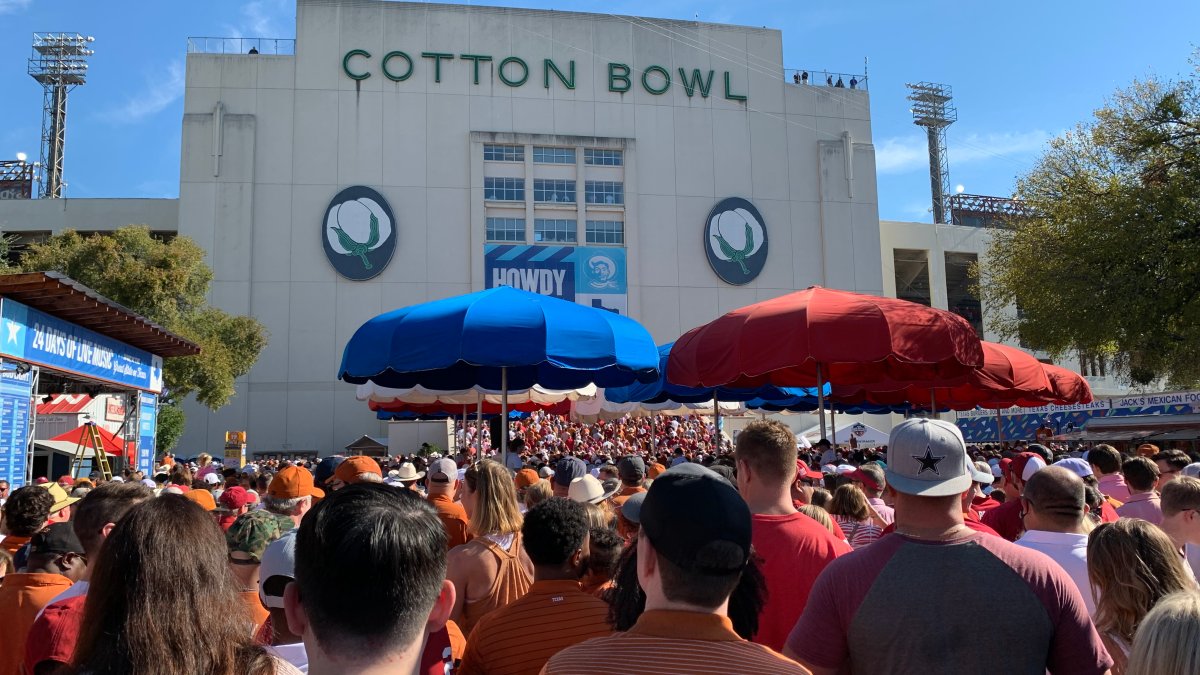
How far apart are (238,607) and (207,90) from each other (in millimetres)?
43773

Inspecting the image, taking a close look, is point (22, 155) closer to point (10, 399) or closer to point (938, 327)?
point (10, 399)

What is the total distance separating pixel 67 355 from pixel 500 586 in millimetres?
11180

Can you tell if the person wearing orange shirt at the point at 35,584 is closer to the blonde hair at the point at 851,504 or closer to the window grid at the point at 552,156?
the blonde hair at the point at 851,504

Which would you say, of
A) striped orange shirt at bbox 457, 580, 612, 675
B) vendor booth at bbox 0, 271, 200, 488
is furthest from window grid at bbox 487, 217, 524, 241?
striped orange shirt at bbox 457, 580, 612, 675

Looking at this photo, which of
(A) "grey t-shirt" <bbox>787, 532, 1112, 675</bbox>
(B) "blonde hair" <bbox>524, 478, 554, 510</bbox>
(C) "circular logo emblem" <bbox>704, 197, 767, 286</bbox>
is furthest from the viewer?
(C) "circular logo emblem" <bbox>704, 197, 767, 286</bbox>

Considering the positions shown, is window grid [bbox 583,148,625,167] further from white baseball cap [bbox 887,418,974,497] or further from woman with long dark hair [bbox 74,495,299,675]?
woman with long dark hair [bbox 74,495,299,675]

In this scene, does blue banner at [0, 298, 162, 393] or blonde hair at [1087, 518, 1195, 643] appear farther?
blue banner at [0, 298, 162, 393]

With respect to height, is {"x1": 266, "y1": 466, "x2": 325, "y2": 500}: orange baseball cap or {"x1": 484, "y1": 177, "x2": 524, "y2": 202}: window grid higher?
{"x1": 484, "y1": 177, "x2": 524, "y2": 202}: window grid

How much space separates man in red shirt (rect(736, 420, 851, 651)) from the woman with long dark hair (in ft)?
6.46

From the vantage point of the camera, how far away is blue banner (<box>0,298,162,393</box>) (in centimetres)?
1103

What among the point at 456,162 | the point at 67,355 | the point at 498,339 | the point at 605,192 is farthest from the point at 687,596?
the point at 605,192

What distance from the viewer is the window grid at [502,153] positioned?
139ft

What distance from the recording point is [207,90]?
40.6 metres

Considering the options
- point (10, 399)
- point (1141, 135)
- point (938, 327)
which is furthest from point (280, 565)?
point (1141, 135)
